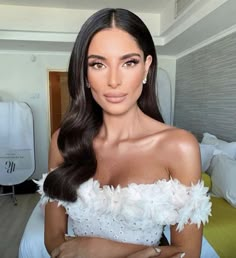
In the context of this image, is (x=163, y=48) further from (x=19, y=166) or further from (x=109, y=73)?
(x=109, y=73)

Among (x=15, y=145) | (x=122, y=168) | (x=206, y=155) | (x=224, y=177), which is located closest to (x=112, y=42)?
(x=122, y=168)

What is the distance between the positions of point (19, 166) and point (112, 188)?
324 centimetres

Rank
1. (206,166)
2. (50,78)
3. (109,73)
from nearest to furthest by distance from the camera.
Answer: (109,73), (206,166), (50,78)

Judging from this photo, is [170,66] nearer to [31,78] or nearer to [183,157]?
[31,78]

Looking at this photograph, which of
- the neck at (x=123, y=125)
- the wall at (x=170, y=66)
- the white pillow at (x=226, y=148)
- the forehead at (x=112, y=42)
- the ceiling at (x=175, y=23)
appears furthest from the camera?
the wall at (x=170, y=66)

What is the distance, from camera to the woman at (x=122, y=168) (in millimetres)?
692

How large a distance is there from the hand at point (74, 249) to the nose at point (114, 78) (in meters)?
0.41

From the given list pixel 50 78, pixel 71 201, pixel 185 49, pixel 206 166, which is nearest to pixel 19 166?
pixel 50 78

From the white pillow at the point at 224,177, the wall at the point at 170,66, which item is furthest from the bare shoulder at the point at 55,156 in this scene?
the wall at the point at 170,66

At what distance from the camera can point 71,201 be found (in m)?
0.76

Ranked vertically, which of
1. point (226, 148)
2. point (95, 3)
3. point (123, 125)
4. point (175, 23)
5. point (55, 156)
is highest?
point (95, 3)

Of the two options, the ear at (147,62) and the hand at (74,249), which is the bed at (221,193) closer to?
the hand at (74,249)

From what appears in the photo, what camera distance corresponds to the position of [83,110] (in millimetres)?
831

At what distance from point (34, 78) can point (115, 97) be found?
12.3 ft
